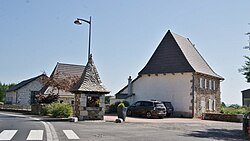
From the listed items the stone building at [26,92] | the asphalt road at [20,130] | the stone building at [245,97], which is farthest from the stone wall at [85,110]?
the stone building at [245,97]

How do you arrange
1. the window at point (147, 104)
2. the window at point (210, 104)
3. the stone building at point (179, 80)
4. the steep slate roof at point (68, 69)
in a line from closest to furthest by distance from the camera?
the window at point (147, 104) < the stone building at point (179, 80) < the window at point (210, 104) < the steep slate roof at point (68, 69)

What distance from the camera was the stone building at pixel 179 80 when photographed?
30.6 meters

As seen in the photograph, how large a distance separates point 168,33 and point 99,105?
52.8 ft

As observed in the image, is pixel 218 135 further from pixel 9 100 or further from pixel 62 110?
pixel 9 100

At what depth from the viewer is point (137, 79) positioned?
35.3 metres

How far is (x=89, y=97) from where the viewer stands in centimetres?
2103

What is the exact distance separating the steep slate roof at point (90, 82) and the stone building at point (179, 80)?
11641mm

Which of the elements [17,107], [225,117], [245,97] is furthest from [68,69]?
[245,97]

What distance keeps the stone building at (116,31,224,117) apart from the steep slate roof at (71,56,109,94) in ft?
38.2

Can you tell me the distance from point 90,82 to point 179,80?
41.5ft

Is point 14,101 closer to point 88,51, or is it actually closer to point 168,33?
point 168,33

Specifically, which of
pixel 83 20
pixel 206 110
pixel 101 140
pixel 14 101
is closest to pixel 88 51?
pixel 83 20

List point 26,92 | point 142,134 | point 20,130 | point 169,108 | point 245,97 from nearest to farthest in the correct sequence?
1. point 142,134
2. point 20,130
3. point 169,108
4. point 26,92
5. point 245,97

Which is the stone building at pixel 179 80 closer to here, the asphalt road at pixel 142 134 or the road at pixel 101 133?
the road at pixel 101 133
